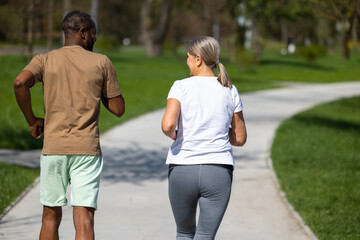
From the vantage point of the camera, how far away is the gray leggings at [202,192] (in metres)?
3.63

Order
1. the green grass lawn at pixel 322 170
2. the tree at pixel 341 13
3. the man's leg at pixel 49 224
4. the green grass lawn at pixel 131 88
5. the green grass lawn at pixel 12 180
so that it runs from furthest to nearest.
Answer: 1. the tree at pixel 341 13
2. the green grass lawn at pixel 131 88
3. the green grass lawn at pixel 12 180
4. the green grass lawn at pixel 322 170
5. the man's leg at pixel 49 224

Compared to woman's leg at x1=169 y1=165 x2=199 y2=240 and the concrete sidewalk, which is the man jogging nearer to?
woman's leg at x1=169 y1=165 x2=199 y2=240

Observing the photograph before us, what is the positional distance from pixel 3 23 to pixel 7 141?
121ft

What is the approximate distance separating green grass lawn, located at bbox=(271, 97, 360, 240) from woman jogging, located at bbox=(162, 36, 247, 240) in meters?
2.38

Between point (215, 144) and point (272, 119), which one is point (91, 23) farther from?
point (272, 119)

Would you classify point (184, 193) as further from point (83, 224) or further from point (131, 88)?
point (131, 88)

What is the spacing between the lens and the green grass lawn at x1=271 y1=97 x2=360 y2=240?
254 inches

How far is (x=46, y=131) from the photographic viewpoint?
12.5 ft

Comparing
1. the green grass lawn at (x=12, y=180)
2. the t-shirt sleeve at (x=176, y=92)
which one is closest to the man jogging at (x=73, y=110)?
the t-shirt sleeve at (x=176, y=92)

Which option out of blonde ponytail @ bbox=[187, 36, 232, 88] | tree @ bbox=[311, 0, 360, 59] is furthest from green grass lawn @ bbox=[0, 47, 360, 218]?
tree @ bbox=[311, 0, 360, 59]

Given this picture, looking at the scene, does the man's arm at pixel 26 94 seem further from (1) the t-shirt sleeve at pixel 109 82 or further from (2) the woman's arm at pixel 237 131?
(2) the woman's arm at pixel 237 131

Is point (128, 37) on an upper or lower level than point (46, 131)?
lower

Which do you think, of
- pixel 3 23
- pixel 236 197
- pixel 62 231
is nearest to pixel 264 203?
pixel 236 197

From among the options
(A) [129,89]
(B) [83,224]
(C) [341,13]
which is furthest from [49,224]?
(A) [129,89]
